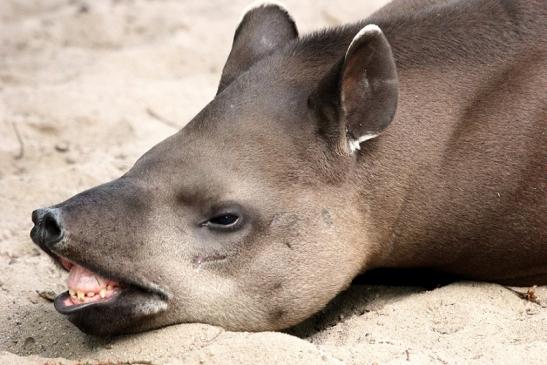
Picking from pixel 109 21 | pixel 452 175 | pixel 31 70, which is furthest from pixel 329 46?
pixel 109 21

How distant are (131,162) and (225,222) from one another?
7.27 feet

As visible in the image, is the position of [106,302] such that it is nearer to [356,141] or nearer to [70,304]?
[70,304]

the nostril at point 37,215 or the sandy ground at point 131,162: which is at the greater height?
the nostril at point 37,215

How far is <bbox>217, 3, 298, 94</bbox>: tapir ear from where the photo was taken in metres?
5.12

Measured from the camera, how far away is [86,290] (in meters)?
4.39

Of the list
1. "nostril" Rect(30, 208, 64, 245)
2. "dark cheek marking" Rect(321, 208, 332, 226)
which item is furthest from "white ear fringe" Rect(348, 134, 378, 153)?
"nostril" Rect(30, 208, 64, 245)

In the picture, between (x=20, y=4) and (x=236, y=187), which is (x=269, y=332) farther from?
(x=20, y=4)

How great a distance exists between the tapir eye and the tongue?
0.46 meters

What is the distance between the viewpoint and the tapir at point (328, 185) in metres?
4.40

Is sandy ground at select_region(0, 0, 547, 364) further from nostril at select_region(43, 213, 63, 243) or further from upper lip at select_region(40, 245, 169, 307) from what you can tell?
nostril at select_region(43, 213, 63, 243)

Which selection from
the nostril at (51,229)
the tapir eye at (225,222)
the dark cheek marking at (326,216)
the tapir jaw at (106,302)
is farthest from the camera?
the dark cheek marking at (326,216)

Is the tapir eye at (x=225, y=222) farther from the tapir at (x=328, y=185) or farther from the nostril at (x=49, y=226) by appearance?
the nostril at (x=49, y=226)

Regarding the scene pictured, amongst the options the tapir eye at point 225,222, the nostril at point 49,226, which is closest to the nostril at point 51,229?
the nostril at point 49,226

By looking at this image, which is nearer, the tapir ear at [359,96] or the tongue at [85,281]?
the tongue at [85,281]
